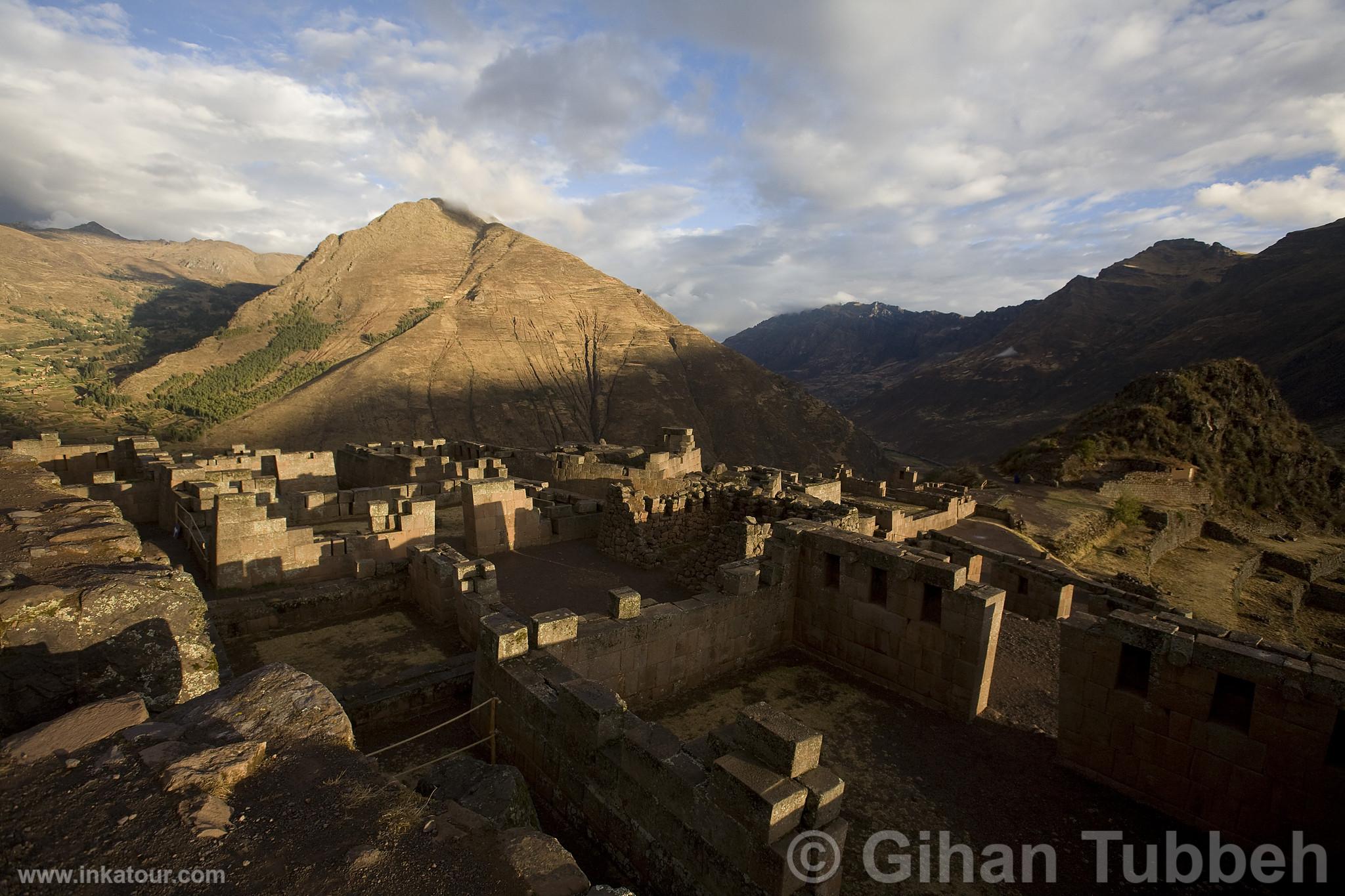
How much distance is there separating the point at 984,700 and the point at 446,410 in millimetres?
62903

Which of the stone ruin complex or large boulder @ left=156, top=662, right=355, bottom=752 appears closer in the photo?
large boulder @ left=156, top=662, right=355, bottom=752

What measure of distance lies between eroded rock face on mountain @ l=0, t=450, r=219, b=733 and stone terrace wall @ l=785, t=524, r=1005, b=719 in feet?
27.3

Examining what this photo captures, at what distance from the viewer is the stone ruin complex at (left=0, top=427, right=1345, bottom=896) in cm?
532

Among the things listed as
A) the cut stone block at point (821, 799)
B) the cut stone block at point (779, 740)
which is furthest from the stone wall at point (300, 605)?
the cut stone block at point (821, 799)

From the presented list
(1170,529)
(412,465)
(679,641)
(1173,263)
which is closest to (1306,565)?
(1170,529)

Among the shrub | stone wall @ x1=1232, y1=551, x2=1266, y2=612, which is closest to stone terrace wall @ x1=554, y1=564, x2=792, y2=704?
stone wall @ x1=1232, y1=551, x2=1266, y2=612

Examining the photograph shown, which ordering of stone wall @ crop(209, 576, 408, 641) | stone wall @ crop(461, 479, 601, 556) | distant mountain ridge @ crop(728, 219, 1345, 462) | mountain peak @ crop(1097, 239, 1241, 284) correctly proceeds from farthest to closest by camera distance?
1. mountain peak @ crop(1097, 239, 1241, 284)
2. distant mountain ridge @ crop(728, 219, 1345, 462)
3. stone wall @ crop(461, 479, 601, 556)
4. stone wall @ crop(209, 576, 408, 641)

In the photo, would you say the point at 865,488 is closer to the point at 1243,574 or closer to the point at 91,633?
the point at 1243,574

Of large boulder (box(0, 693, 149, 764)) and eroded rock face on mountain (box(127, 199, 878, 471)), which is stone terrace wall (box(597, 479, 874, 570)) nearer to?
large boulder (box(0, 693, 149, 764))

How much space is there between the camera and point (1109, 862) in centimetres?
639

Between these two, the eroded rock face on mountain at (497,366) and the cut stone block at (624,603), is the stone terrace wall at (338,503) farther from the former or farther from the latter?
the eroded rock face on mountain at (497,366)

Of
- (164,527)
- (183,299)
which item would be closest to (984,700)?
(164,527)

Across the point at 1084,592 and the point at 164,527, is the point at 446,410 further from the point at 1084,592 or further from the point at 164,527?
the point at 1084,592

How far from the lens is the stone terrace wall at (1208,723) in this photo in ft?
19.9
